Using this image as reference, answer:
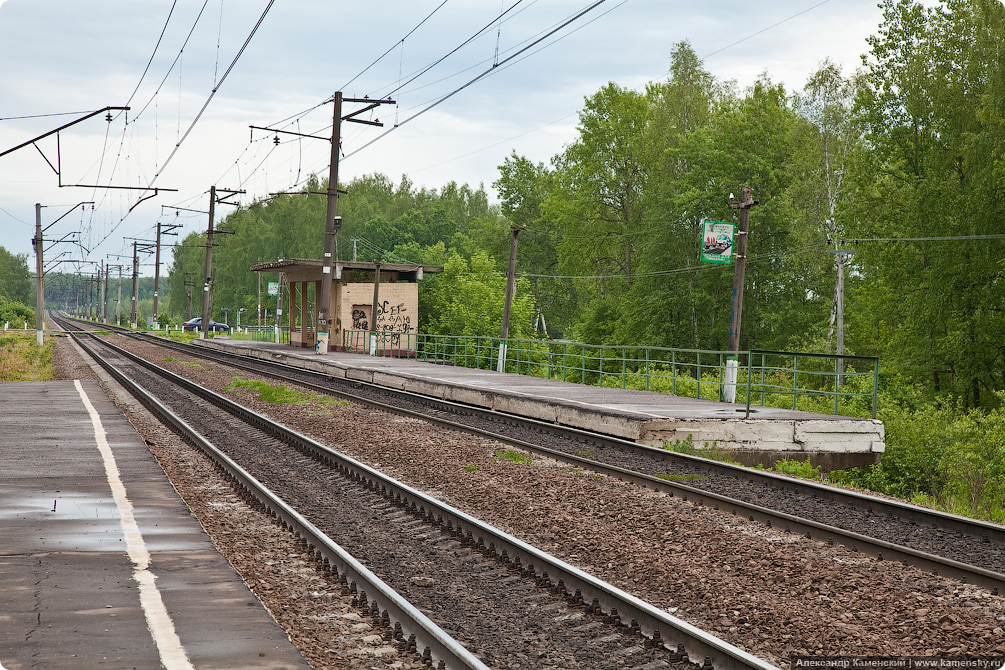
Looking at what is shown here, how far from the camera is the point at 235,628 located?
543cm

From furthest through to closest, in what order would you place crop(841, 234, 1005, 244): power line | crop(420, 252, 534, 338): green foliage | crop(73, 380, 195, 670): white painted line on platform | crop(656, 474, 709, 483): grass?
crop(420, 252, 534, 338): green foliage < crop(841, 234, 1005, 244): power line < crop(656, 474, 709, 483): grass < crop(73, 380, 195, 670): white painted line on platform

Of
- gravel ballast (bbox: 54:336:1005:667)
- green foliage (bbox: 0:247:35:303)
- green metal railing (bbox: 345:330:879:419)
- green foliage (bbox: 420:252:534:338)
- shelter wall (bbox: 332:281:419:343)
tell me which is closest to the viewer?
gravel ballast (bbox: 54:336:1005:667)

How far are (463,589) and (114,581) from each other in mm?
2439

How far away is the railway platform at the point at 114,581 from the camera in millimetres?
4957

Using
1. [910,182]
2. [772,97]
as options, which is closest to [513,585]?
[910,182]

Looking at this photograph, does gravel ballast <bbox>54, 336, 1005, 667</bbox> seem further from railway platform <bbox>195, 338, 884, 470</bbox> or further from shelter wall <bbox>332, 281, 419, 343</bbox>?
shelter wall <bbox>332, 281, 419, 343</bbox>

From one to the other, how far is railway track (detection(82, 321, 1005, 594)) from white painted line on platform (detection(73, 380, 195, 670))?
5808 millimetres

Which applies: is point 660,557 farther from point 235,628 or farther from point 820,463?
point 820,463

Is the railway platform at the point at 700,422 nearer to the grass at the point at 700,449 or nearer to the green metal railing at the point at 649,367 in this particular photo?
the grass at the point at 700,449

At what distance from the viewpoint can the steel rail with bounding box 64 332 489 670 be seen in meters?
5.27

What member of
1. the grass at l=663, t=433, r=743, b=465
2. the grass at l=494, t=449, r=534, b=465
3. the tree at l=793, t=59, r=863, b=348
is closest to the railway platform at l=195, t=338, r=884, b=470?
the grass at l=663, t=433, r=743, b=465

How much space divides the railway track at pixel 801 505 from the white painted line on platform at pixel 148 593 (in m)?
5.81

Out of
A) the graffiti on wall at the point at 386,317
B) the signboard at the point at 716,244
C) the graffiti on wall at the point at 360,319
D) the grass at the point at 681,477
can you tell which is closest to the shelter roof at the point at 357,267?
the graffiti on wall at the point at 386,317

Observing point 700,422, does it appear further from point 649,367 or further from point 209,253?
point 209,253
